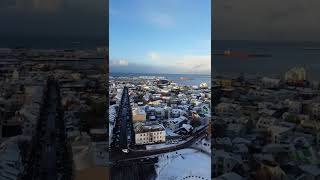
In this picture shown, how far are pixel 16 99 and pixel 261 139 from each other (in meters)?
2.01

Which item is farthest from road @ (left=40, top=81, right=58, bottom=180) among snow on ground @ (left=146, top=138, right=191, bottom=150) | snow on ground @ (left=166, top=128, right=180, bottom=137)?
snow on ground @ (left=166, top=128, right=180, bottom=137)

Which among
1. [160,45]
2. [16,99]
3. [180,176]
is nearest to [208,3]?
[160,45]

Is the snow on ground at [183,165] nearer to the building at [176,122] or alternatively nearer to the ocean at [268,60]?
the building at [176,122]

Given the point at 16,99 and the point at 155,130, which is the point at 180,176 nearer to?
the point at 155,130

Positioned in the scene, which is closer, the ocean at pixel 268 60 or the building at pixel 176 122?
the ocean at pixel 268 60

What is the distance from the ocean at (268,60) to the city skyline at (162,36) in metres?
0.14

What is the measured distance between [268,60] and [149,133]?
1.19 meters

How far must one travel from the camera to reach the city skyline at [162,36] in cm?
349

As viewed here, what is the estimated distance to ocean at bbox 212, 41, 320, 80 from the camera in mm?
3391

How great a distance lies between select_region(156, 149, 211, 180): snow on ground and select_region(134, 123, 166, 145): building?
0.51 feet

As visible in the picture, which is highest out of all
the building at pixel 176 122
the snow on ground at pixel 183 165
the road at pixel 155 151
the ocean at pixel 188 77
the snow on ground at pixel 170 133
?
the ocean at pixel 188 77

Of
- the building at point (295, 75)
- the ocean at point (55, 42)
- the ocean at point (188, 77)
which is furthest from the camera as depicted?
the ocean at point (188, 77)

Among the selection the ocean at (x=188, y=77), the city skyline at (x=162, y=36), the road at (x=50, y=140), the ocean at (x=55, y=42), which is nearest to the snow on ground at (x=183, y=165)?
the ocean at (x=188, y=77)

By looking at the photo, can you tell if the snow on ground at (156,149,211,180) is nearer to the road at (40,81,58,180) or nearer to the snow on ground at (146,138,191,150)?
the snow on ground at (146,138,191,150)
